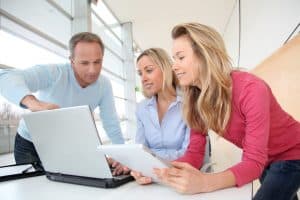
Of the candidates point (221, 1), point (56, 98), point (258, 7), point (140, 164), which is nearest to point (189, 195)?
point (140, 164)

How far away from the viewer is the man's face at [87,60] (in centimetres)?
135

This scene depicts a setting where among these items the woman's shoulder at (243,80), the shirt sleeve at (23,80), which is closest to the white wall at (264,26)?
the woman's shoulder at (243,80)

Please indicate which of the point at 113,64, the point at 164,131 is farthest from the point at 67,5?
the point at 164,131

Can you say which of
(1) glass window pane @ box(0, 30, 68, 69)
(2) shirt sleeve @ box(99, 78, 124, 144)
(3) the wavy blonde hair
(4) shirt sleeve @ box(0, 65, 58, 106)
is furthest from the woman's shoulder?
(1) glass window pane @ box(0, 30, 68, 69)

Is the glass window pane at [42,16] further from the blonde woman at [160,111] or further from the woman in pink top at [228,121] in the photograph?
the woman in pink top at [228,121]

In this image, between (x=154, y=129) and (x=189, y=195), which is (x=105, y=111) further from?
(x=189, y=195)

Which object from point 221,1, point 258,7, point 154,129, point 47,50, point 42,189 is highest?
point 221,1

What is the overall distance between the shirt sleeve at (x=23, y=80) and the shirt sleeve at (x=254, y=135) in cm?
74

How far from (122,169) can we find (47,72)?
2.40ft

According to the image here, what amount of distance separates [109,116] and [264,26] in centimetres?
226

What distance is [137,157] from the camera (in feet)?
2.32

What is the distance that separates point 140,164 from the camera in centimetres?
75

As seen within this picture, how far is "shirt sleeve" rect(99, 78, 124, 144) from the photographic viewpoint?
1.56 metres

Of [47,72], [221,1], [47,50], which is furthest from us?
[221,1]
